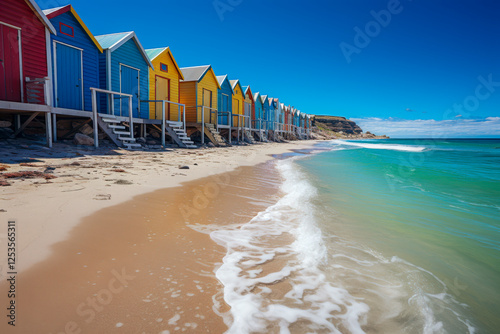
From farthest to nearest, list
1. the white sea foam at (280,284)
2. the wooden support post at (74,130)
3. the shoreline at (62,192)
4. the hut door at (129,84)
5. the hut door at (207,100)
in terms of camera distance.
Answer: the hut door at (207,100) → the hut door at (129,84) → the wooden support post at (74,130) → the shoreline at (62,192) → the white sea foam at (280,284)

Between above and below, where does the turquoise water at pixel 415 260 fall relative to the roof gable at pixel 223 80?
below

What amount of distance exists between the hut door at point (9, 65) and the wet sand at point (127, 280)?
9098 millimetres

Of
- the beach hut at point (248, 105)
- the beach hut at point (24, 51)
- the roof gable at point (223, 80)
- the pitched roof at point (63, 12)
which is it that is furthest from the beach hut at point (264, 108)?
the beach hut at point (24, 51)

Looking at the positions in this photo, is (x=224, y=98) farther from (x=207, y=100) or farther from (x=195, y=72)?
(x=195, y=72)

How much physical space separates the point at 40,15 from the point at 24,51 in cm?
146

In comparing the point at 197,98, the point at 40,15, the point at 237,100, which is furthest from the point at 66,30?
the point at 237,100

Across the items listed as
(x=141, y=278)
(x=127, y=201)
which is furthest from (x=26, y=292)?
(x=127, y=201)

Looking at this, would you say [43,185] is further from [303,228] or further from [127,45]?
[127,45]

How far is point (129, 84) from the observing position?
49.2ft

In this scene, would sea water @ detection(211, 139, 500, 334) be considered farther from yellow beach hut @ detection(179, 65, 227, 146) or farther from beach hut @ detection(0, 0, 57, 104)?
yellow beach hut @ detection(179, 65, 227, 146)

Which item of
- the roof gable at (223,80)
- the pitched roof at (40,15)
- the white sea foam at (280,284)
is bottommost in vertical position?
the white sea foam at (280,284)

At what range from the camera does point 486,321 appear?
209cm

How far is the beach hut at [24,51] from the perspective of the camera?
9.45 metres

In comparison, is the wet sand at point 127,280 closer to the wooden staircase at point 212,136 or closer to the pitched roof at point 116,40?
Result: the pitched roof at point 116,40
